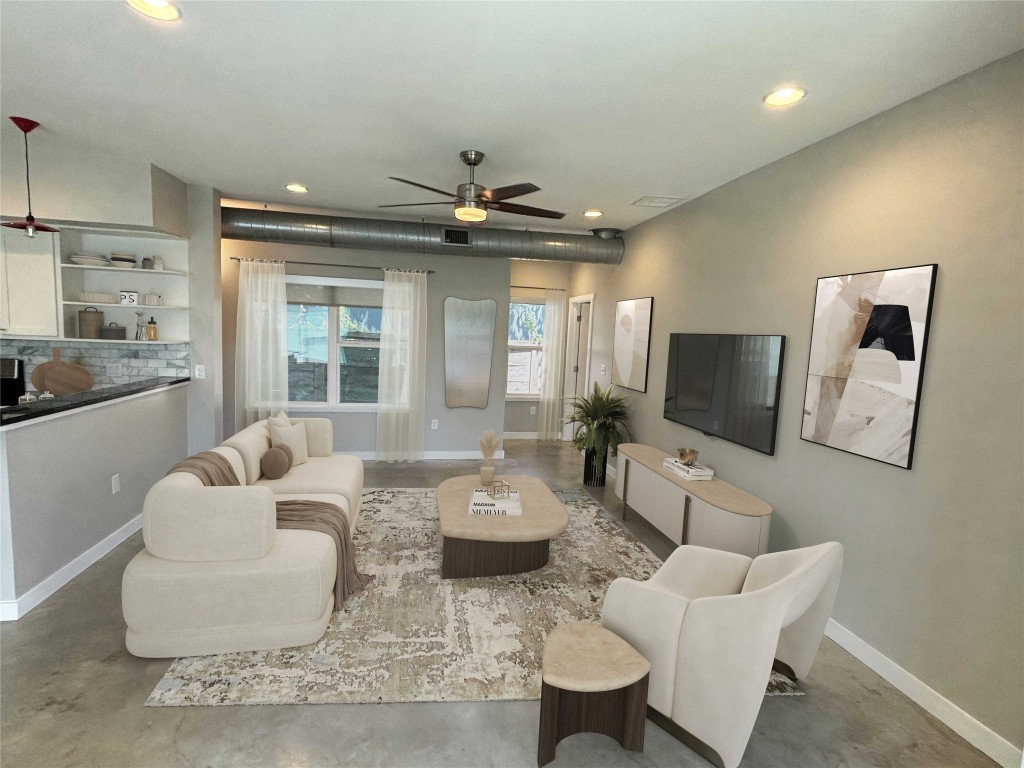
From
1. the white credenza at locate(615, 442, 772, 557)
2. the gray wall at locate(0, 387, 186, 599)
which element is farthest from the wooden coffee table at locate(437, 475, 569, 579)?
the gray wall at locate(0, 387, 186, 599)

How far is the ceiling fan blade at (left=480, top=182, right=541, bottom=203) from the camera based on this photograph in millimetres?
3018

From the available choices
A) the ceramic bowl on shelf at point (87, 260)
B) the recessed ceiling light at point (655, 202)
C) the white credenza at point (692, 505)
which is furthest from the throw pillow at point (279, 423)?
the recessed ceiling light at point (655, 202)

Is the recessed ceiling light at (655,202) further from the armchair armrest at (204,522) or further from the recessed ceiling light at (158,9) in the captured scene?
the armchair armrest at (204,522)

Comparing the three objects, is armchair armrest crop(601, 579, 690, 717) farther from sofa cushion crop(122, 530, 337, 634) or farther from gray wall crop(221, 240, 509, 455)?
gray wall crop(221, 240, 509, 455)

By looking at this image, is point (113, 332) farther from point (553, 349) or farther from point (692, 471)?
point (553, 349)

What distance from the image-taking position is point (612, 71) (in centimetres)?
223

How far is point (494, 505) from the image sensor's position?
3.38 metres

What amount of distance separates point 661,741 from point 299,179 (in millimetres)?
4504

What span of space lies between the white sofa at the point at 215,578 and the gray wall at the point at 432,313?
346 centimetres

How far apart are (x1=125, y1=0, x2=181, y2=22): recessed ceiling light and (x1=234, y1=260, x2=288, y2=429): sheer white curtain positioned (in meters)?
3.62

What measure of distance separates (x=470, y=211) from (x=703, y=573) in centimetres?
261

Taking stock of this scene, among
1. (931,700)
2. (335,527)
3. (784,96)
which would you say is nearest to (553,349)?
(335,527)

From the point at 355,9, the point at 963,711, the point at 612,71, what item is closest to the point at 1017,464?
the point at 963,711

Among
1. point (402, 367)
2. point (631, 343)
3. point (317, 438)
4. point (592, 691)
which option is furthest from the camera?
point (402, 367)
